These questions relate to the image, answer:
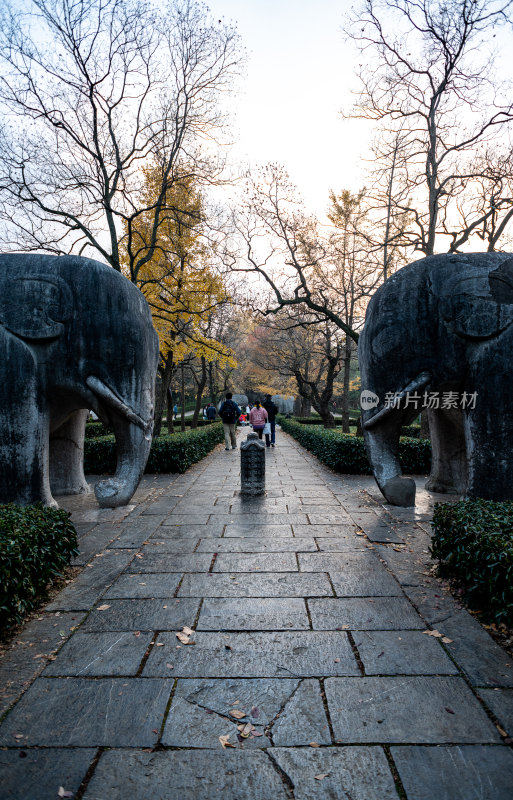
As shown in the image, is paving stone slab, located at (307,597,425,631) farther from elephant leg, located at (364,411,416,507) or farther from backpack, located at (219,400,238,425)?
backpack, located at (219,400,238,425)

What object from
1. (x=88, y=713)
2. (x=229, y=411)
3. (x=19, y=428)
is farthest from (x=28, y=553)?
(x=229, y=411)

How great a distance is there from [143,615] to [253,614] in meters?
0.80

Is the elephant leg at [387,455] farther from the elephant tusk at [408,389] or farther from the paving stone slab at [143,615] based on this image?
Result: the paving stone slab at [143,615]

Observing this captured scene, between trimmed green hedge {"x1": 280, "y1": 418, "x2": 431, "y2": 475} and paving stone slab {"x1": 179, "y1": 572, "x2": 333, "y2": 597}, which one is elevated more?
trimmed green hedge {"x1": 280, "y1": 418, "x2": 431, "y2": 475}

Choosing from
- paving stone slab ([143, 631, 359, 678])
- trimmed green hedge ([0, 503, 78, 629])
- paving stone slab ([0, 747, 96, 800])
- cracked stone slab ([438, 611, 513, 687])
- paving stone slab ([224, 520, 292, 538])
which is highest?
trimmed green hedge ([0, 503, 78, 629])

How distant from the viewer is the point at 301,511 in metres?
6.66

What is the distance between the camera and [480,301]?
18.1ft

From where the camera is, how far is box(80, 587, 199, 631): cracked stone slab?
3367mm

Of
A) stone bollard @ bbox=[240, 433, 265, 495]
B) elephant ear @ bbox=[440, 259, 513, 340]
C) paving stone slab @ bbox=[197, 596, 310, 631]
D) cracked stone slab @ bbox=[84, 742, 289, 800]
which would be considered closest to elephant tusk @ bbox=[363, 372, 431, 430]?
elephant ear @ bbox=[440, 259, 513, 340]

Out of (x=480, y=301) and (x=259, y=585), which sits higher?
(x=480, y=301)

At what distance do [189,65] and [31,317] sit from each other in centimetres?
958

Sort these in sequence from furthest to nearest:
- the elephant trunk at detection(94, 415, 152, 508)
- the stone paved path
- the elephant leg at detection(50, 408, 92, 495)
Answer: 1. the elephant leg at detection(50, 408, 92, 495)
2. the elephant trunk at detection(94, 415, 152, 508)
3. the stone paved path

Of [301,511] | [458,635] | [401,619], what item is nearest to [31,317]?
[301,511]

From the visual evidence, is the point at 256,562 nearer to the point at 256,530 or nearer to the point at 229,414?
the point at 256,530
